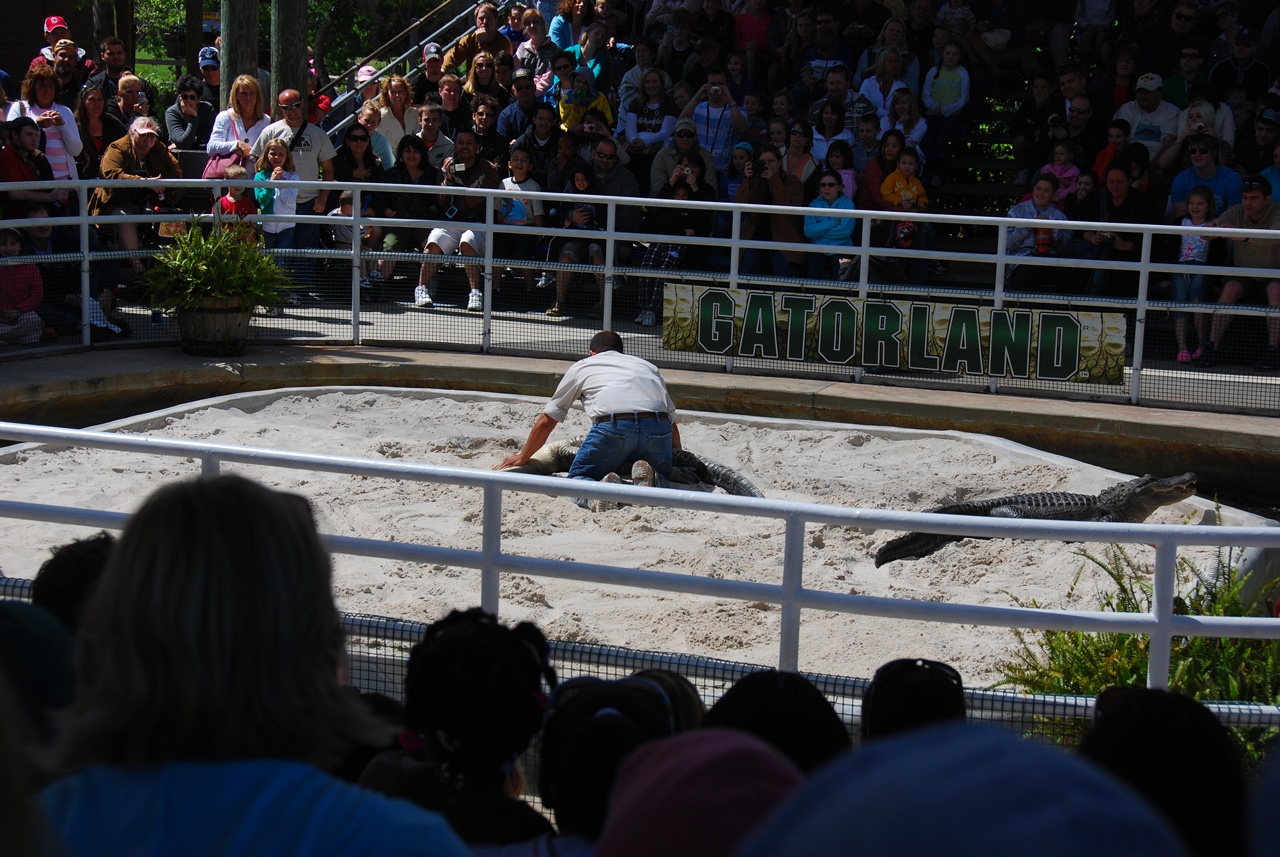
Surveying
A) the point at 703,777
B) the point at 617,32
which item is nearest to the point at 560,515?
Result: the point at 703,777

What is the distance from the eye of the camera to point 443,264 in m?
9.81

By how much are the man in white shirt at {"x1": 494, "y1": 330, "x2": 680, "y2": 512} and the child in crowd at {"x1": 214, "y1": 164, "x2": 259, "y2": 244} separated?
375cm

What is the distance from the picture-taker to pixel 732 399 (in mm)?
8969

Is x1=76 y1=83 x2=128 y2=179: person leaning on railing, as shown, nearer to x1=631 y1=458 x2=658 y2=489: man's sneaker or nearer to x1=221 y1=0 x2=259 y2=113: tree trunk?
x1=221 y1=0 x2=259 y2=113: tree trunk

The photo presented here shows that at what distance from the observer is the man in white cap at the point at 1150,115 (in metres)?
10.6

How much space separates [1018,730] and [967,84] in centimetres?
958

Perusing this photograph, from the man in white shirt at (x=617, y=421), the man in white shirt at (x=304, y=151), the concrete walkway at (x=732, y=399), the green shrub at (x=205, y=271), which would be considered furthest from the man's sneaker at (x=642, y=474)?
the man in white shirt at (x=304, y=151)

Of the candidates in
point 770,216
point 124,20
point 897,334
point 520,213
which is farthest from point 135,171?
point 124,20

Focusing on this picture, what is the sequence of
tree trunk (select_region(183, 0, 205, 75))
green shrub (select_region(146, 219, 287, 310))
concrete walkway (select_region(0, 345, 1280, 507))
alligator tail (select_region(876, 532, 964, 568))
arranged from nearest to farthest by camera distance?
alligator tail (select_region(876, 532, 964, 568)), concrete walkway (select_region(0, 345, 1280, 507)), green shrub (select_region(146, 219, 287, 310)), tree trunk (select_region(183, 0, 205, 75))

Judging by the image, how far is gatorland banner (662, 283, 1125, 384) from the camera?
8.68 m

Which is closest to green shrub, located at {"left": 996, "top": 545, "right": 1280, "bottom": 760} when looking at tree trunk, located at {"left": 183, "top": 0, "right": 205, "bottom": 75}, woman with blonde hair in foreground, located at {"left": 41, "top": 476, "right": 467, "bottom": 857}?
woman with blonde hair in foreground, located at {"left": 41, "top": 476, "right": 467, "bottom": 857}

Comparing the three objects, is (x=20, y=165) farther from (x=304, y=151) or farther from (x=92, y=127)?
(x=304, y=151)

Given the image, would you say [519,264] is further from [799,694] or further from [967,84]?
[799,694]

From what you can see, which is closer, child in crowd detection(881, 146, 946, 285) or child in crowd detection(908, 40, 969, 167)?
child in crowd detection(881, 146, 946, 285)
